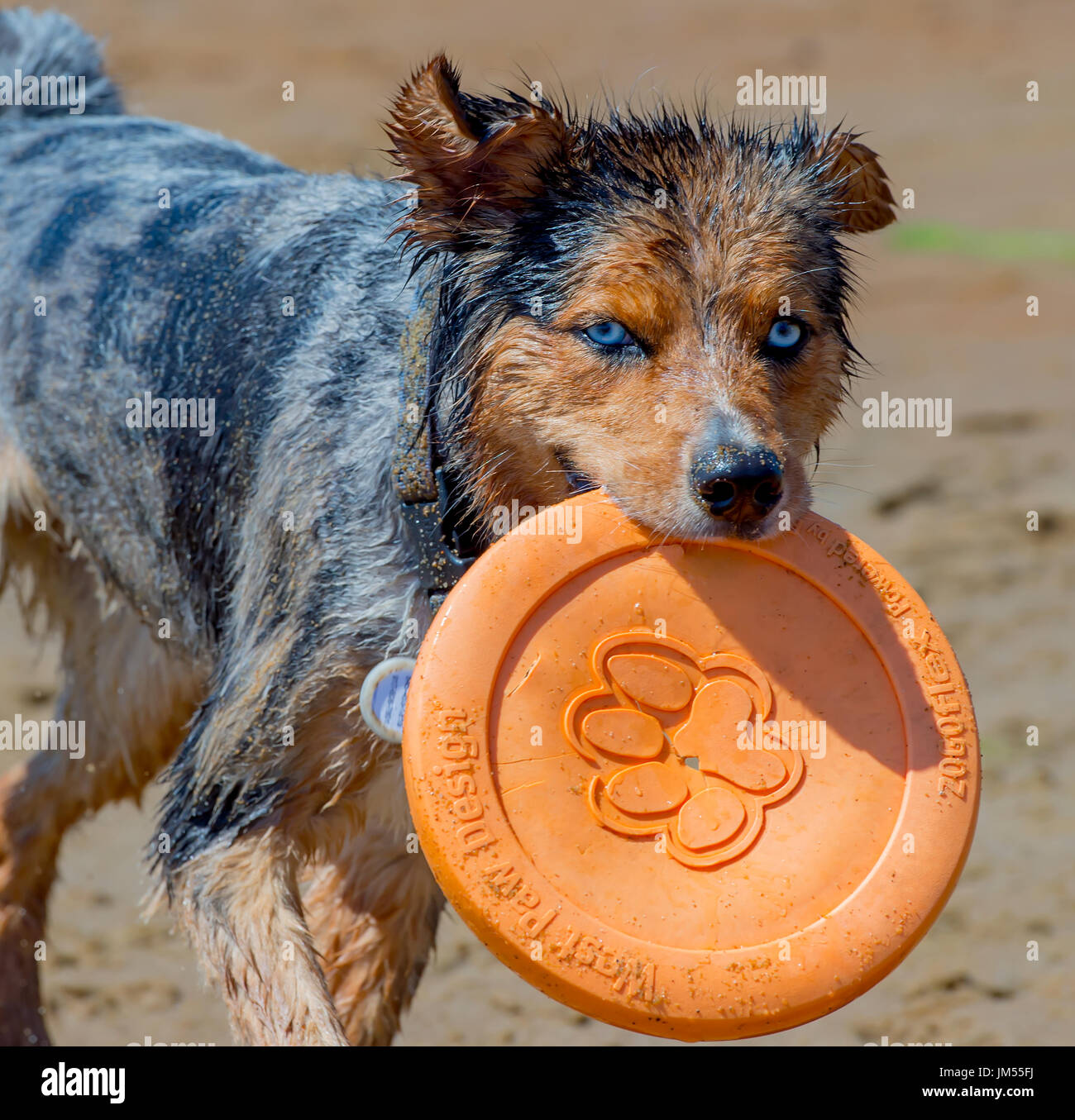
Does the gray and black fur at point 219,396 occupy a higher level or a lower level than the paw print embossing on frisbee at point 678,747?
higher

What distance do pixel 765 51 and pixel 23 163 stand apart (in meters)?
13.7

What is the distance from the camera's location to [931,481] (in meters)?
9.12

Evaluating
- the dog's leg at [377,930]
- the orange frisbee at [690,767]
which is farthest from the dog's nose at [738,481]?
the dog's leg at [377,930]

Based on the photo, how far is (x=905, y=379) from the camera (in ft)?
35.4

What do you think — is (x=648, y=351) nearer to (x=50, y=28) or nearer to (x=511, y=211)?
(x=511, y=211)

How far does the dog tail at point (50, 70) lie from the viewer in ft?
18.9

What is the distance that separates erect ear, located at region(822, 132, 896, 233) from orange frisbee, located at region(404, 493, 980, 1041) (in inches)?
36.7

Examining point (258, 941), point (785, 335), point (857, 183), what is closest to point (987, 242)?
point (857, 183)

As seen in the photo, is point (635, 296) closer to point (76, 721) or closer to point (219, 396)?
point (219, 396)

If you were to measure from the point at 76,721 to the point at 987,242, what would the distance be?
9.69 m

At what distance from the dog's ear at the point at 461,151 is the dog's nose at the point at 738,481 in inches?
33.5

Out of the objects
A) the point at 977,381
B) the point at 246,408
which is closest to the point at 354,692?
the point at 246,408

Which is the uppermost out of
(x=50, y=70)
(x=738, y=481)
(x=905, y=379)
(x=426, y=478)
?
(x=905, y=379)

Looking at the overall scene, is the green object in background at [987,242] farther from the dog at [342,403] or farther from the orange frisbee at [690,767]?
the orange frisbee at [690,767]
